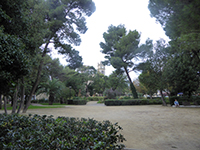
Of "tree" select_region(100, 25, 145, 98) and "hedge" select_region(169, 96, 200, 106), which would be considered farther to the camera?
"tree" select_region(100, 25, 145, 98)

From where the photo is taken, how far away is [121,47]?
22406 mm

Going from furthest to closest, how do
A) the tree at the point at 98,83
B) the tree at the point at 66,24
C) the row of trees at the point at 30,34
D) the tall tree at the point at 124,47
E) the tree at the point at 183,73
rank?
the tree at the point at 98,83 → the tall tree at the point at 124,47 → the tree at the point at 183,73 → the tree at the point at 66,24 → the row of trees at the point at 30,34

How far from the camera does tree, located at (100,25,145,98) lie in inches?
869

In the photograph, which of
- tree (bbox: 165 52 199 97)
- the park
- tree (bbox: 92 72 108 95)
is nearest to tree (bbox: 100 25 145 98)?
the park

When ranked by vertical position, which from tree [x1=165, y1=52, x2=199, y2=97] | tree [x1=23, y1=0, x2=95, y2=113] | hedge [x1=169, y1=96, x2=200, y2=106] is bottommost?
hedge [x1=169, y1=96, x2=200, y2=106]

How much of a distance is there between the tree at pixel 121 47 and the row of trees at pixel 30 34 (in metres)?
10.8

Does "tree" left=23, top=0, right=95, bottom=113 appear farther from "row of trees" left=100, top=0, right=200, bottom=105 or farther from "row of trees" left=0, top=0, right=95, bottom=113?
"row of trees" left=100, top=0, right=200, bottom=105

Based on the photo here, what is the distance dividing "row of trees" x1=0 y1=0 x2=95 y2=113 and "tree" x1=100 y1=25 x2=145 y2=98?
426 inches

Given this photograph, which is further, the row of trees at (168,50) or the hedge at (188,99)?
the hedge at (188,99)

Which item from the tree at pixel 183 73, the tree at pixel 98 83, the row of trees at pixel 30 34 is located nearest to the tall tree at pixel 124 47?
the tree at pixel 183 73

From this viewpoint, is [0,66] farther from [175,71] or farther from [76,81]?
[76,81]

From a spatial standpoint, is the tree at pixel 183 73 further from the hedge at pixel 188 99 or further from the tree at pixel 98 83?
the tree at pixel 98 83

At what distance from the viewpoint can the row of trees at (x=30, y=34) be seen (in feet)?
15.2

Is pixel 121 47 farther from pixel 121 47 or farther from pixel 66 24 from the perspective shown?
pixel 66 24
